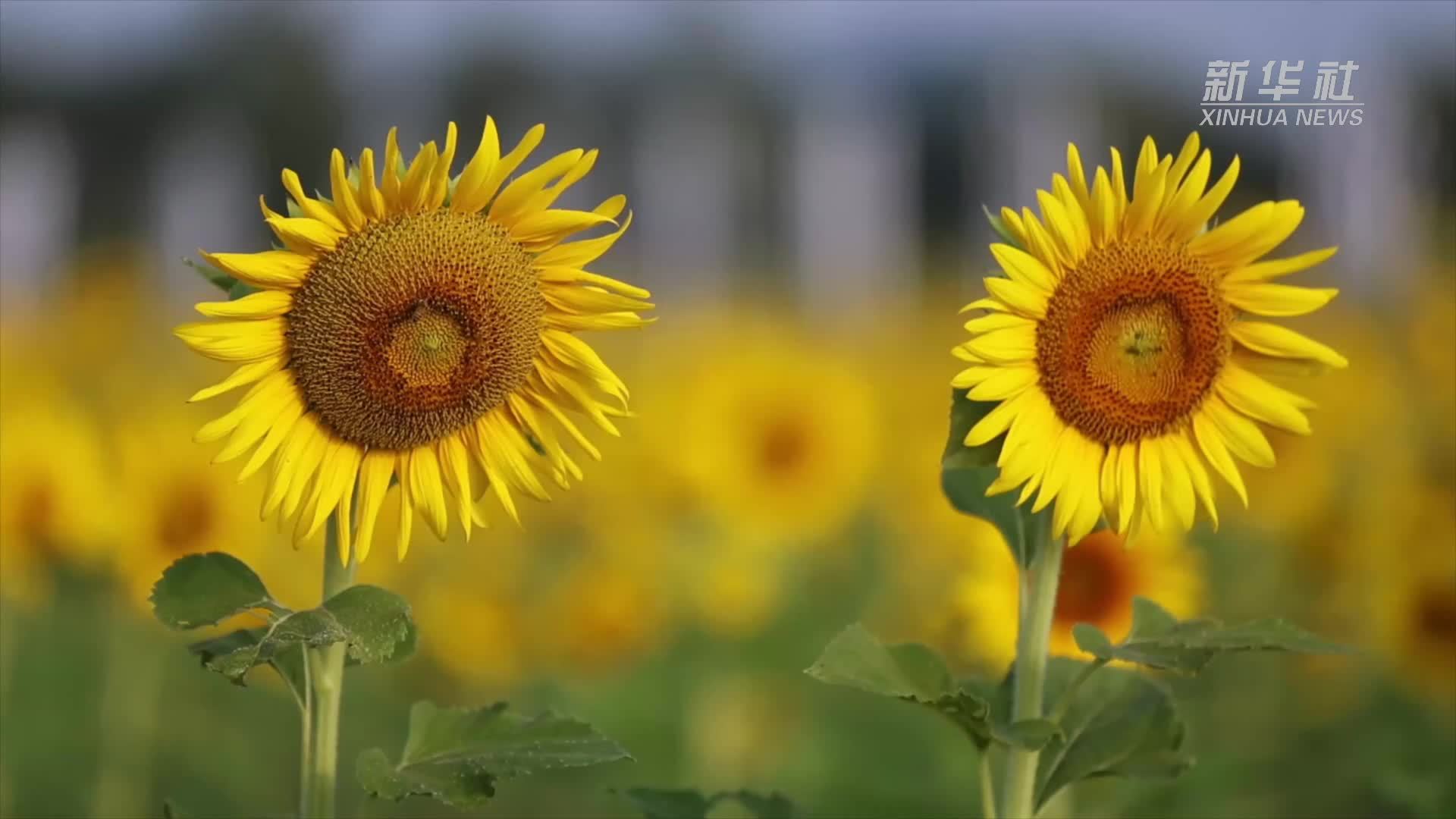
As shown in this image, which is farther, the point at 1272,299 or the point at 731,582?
the point at 731,582

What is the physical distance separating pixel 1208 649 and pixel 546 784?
2452 mm

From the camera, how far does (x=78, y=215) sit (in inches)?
625

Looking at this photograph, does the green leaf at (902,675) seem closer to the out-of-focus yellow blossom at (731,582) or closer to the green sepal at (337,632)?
the green sepal at (337,632)

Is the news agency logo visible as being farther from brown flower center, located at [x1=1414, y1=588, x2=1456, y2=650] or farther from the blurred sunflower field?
brown flower center, located at [x1=1414, y1=588, x2=1456, y2=650]

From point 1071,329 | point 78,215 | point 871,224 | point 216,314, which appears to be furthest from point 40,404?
point 78,215

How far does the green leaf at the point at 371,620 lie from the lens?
4.00ft

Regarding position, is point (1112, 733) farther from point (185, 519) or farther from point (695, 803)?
point (185, 519)

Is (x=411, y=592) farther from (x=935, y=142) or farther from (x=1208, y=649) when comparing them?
(x=935, y=142)

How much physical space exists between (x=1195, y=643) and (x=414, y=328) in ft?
2.43

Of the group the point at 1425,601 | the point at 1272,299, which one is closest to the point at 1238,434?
the point at 1272,299

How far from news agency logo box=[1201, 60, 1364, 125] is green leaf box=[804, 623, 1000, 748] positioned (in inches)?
39.5

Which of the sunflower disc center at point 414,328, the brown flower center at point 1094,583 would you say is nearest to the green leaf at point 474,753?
the sunflower disc center at point 414,328

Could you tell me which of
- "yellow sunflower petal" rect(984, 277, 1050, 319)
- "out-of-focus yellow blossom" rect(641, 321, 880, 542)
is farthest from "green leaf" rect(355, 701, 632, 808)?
"out-of-focus yellow blossom" rect(641, 321, 880, 542)

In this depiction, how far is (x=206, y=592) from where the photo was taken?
4.35 feet
